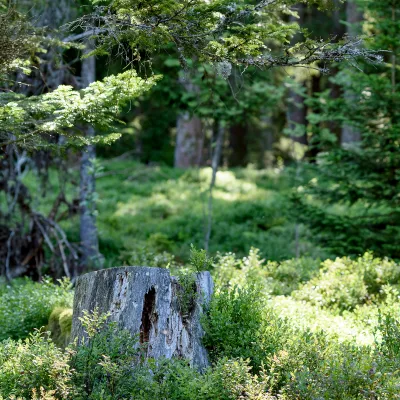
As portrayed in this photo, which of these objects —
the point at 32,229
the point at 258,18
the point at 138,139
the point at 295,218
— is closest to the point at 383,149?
the point at 295,218

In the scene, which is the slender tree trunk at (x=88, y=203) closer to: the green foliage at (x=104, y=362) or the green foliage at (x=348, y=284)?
the green foliage at (x=348, y=284)

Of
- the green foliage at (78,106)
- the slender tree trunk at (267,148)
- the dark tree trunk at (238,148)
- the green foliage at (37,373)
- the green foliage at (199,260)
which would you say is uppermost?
the green foliage at (78,106)

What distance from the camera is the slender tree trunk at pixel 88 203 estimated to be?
11703 mm

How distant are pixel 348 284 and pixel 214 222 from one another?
7.14 metres

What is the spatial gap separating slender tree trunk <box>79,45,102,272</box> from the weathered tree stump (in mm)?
5380

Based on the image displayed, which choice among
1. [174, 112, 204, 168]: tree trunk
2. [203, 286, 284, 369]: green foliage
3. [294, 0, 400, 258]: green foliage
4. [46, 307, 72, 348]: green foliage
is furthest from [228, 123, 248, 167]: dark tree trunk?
[203, 286, 284, 369]: green foliage

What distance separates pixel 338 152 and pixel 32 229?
6.18 meters

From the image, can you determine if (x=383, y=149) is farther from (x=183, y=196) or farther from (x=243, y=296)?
(x=183, y=196)

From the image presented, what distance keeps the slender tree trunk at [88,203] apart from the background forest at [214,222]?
4 centimetres

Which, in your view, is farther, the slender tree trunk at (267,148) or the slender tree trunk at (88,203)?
the slender tree trunk at (267,148)

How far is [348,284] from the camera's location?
29.2 ft

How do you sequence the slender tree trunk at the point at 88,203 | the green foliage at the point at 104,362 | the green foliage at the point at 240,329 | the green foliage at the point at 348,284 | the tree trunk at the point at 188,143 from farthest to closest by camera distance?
1. the tree trunk at the point at 188,143
2. the slender tree trunk at the point at 88,203
3. the green foliage at the point at 348,284
4. the green foliage at the point at 240,329
5. the green foliage at the point at 104,362

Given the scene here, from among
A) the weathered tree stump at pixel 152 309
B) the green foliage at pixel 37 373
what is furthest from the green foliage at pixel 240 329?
the green foliage at pixel 37 373

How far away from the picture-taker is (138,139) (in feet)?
91.8
